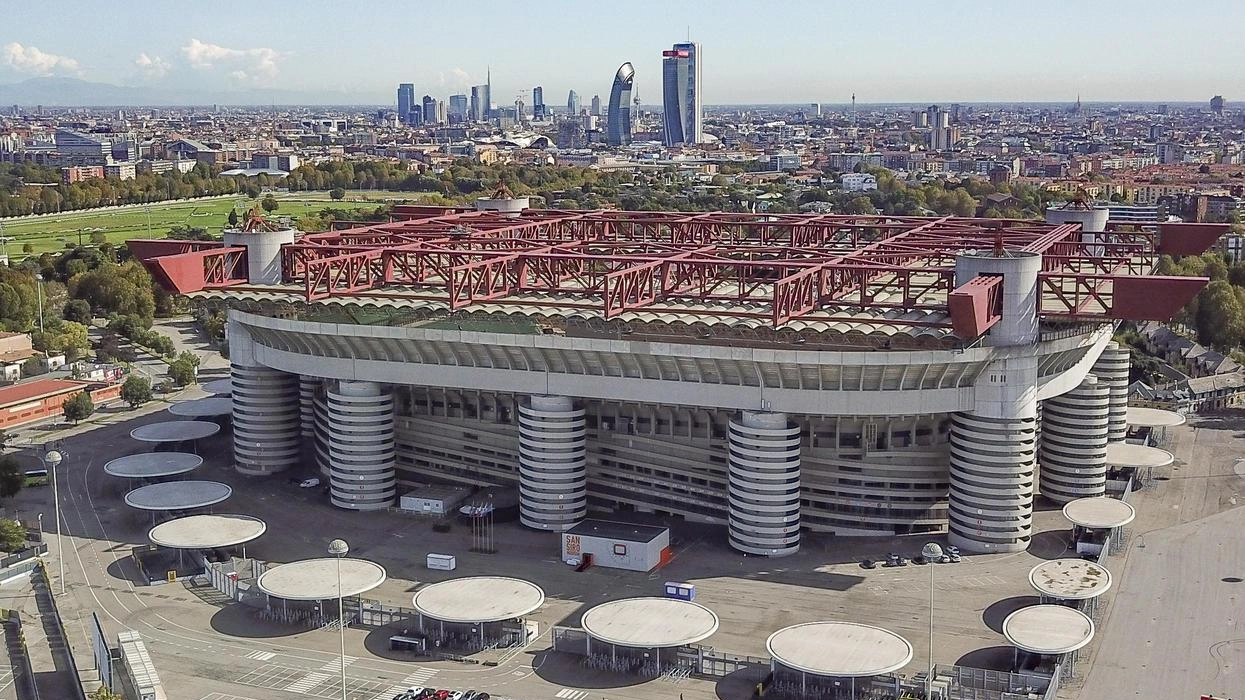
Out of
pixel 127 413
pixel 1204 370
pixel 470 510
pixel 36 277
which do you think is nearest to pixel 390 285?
pixel 470 510

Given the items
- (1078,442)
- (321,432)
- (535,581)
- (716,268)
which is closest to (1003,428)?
(1078,442)

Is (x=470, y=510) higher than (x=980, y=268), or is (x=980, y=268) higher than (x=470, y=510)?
(x=980, y=268)

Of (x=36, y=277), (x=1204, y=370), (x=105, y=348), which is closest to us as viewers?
(x=1204, y=370)

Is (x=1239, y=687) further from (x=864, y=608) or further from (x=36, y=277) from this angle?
(x=36, y=277)

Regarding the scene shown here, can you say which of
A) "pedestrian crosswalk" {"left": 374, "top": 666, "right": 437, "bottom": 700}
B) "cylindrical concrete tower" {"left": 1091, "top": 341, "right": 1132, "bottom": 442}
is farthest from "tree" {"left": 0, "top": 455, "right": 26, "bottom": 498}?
"cylindrical concrete tower" {"left": 1091, "top": 341, "right": 1132, "bottom": 442}

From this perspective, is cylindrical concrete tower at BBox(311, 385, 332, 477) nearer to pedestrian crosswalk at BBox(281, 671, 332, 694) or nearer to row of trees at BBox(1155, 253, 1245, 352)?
pedestrian crosswalk at BBox(281, 671, 332, 694)

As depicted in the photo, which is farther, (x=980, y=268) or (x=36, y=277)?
(x=36, y=277)
